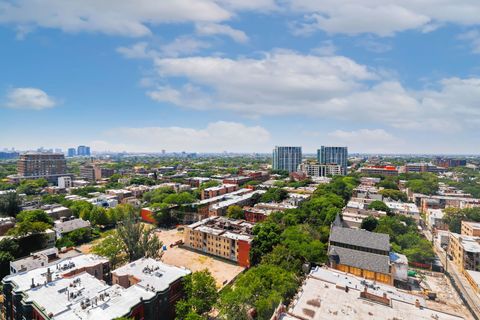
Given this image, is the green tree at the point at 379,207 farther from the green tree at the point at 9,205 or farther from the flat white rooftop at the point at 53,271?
the green tree at the point at 9,205

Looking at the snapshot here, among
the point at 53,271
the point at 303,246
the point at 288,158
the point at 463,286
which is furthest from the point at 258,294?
the point at 288,158

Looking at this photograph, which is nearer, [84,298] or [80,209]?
[84,298]

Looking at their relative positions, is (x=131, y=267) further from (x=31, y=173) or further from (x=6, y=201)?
(x=31, y=173)

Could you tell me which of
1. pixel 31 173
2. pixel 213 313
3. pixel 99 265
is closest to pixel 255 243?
pixel 213 313

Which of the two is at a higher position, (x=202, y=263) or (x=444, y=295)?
(x=202, y=263)

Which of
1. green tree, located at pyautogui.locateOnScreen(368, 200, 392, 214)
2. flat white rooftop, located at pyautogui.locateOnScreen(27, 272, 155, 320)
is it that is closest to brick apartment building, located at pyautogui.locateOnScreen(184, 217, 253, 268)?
flat white rooftop, located at pyautogui.locateOnScreen(27, 272, 155, 320)

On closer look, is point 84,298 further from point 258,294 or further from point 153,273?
point 258,294

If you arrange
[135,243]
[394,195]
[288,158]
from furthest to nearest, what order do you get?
[288,158] < [394,195] < [135,243]

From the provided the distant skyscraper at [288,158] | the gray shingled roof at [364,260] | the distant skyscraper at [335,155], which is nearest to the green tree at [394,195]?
the gray shingled roof at [364,260]
